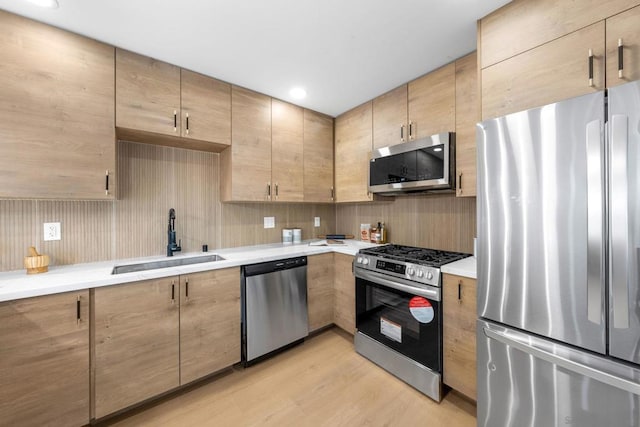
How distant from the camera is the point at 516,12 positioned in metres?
1.37

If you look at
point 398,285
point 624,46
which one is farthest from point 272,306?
point 624,46

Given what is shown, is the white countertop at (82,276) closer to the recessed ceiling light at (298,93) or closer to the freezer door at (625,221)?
the recessed ceiling light at (298,93)

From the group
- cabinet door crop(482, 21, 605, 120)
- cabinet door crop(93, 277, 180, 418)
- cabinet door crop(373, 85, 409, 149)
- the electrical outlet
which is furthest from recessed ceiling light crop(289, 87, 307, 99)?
the electrical outlet

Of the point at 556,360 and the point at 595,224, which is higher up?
the point at 595,224

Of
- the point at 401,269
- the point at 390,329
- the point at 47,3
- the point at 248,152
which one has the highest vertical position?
the point at 47,3

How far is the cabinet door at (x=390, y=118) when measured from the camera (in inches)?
89.2

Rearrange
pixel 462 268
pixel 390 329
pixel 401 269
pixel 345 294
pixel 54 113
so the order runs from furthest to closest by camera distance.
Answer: pixel 345 294 < pixel 390 329 < pixel 401 269 < pixel 462 268 < pixel 54 113

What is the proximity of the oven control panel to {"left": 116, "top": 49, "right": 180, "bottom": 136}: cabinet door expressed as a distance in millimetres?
1814

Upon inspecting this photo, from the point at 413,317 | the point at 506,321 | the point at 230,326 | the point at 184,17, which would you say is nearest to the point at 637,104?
the point at 506,321

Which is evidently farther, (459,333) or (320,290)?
(320,290)

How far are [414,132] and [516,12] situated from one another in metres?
0.93

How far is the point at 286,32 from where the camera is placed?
5.22 ft

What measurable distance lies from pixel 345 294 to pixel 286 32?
215 cm

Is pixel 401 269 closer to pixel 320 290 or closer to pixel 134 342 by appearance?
pixel 320 290
